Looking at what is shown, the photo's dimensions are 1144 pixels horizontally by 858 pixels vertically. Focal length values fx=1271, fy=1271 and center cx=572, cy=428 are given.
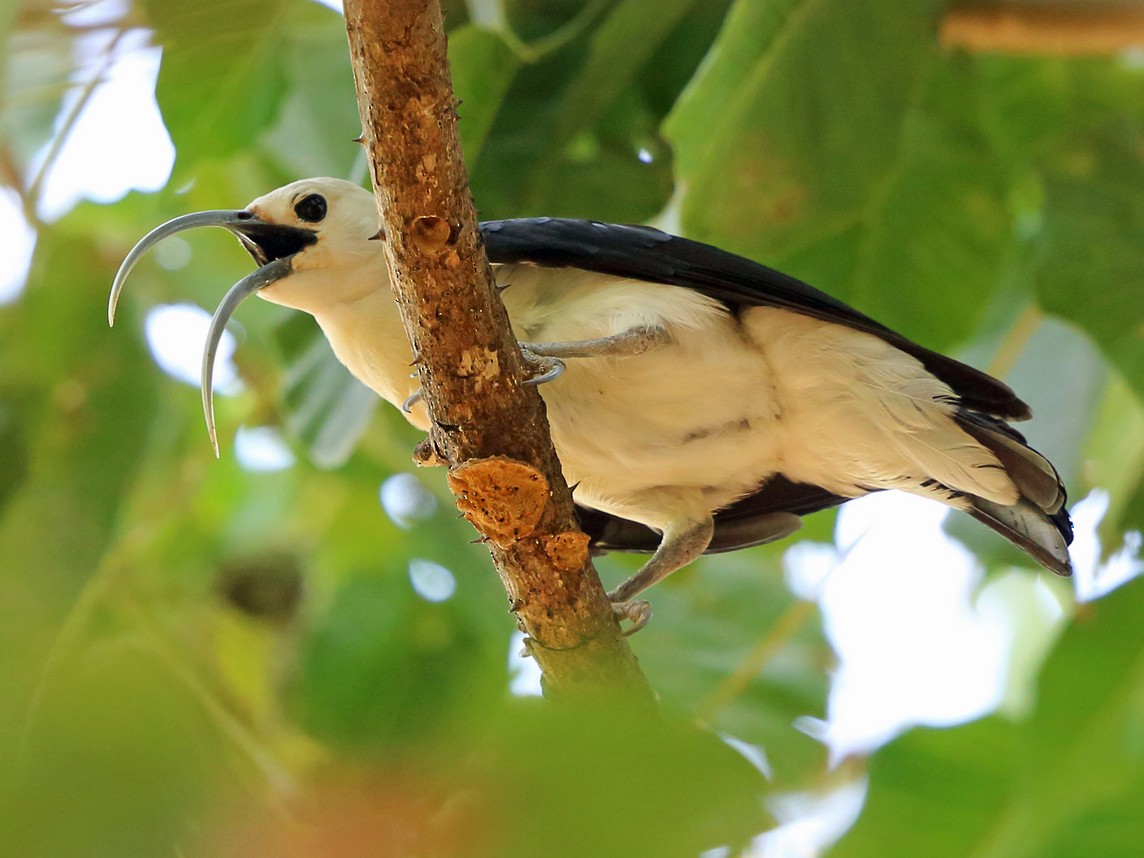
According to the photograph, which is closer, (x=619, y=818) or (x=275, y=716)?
(x=619, y=818)

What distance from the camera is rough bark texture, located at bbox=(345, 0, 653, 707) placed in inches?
81.6

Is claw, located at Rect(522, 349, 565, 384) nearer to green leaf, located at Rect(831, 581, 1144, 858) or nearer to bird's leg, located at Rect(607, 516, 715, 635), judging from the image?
bird's leg, located at Rect(607, 516, 715, 635)

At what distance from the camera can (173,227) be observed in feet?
9.88

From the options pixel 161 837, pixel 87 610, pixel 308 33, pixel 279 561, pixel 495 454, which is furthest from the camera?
pixel 279 561

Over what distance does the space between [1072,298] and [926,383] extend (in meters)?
1.05

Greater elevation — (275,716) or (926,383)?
(926,383)

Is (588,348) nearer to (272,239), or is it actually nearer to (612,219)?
(272,239)

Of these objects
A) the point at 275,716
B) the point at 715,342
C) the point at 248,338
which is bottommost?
the point at 275,716

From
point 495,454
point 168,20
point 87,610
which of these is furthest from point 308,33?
point 495,454

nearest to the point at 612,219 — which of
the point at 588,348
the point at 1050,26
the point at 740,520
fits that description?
the point at 740,520

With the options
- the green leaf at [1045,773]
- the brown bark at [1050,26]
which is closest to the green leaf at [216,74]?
the brown bark at [1050,26]

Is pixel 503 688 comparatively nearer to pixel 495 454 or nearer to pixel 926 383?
pixel 495 454

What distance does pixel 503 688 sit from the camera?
81 cm

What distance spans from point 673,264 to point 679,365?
0.26 m
